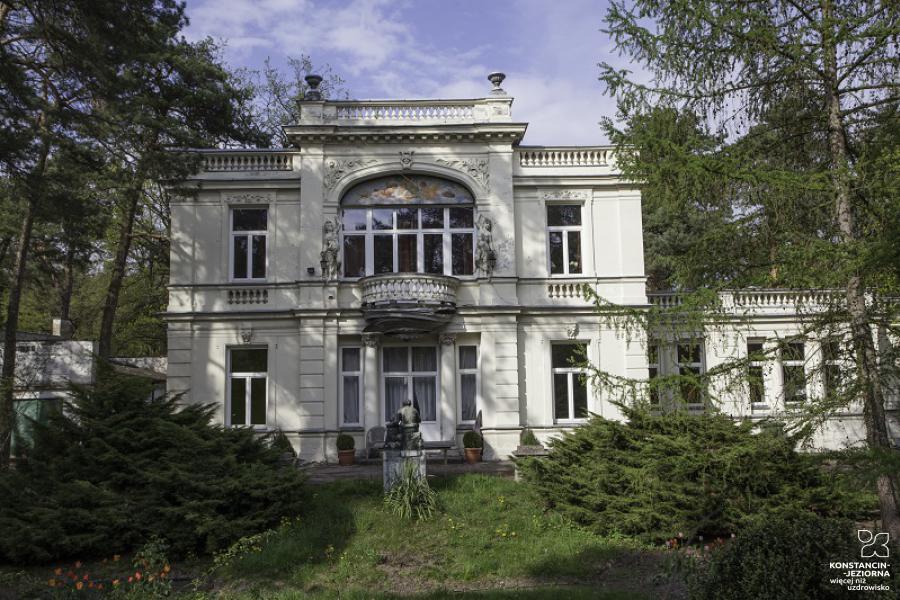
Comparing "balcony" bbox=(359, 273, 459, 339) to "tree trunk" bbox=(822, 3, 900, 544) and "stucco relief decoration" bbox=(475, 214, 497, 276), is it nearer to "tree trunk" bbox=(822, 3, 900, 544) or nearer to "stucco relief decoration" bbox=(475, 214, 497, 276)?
"stucco relief decoration" bbox=(475, 214, 497, 276)

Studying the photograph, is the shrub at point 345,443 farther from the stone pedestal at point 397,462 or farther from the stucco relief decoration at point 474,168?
the stucco relief decoration at point 474,168

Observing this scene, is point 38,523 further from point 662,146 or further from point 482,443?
point 482,443

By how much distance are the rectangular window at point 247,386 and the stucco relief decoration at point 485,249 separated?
647cm

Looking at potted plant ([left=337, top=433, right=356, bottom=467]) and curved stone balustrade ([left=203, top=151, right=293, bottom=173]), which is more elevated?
curved stone balustrade ([left=203, top=151, right=293, bottom=173])

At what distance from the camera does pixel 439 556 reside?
10.3 metres

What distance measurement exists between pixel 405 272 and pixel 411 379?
9.76ft

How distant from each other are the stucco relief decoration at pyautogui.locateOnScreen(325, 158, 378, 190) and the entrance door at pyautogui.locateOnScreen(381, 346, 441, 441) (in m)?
4.85

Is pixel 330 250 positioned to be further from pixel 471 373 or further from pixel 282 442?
pixel 282 442

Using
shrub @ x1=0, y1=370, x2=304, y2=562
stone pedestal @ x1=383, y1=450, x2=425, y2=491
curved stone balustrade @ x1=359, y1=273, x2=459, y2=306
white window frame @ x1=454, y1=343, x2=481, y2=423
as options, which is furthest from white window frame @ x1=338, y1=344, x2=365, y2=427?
shrub @ x1=0, y1=370, x2=304, y2=562

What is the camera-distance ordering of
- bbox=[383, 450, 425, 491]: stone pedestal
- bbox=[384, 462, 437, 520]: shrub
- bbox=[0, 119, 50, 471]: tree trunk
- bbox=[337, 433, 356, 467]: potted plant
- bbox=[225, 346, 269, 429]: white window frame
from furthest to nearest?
bbox=[225, 346, 269, 429]: white window frame < bbox=[337, 433, 356, 467]: potted plant < bbox=[0, 119, 50, 471]: tree trunk < bbox=[383, 450, 425, 491]: stone pedestal < bbox=[384, 462, 437, 520]: shrub

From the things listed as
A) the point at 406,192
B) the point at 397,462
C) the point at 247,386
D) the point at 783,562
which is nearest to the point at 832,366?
the point at 783,562

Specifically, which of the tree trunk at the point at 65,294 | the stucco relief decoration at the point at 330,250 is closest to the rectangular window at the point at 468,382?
the stucco relief decoration at the point at 330,250

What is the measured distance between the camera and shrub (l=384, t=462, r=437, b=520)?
11.5 meters

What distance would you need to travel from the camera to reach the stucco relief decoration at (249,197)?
66.9 feet
